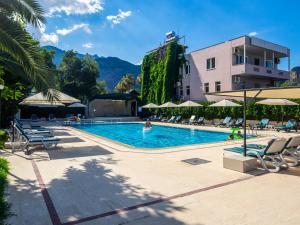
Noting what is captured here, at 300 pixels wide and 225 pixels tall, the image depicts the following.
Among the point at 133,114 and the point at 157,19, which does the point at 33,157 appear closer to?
the point at 157,19

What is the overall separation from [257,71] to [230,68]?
2920mm

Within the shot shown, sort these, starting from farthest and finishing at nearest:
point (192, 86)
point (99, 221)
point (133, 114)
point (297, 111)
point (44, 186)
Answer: point (133, 114)
point (192, 86)
point (297, 111)
point (44, 186)
point (99, 221)

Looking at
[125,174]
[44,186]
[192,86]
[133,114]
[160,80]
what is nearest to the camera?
[44,186]

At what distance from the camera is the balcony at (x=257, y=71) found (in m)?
25.1

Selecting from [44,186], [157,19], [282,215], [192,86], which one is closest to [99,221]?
[44,186]

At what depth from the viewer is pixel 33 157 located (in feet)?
29.0

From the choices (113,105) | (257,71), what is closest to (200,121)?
(257,71)

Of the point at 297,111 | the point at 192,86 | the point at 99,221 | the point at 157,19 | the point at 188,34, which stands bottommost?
the point at 99,221

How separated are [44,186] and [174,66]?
2904 cm

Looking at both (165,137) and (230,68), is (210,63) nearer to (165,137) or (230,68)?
(230,68)

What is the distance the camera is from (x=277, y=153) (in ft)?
24.3

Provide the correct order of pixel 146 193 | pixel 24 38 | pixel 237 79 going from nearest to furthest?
pixel 146 193
pixel 24 38
pixel 237 79

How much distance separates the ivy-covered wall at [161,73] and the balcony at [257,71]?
29.2 feet

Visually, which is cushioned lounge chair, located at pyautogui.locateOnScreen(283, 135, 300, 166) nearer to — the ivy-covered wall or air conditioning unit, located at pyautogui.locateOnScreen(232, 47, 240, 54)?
air conditioning unit, located at pyautogui.locateOnScreen(232, 47, 240, 54)
